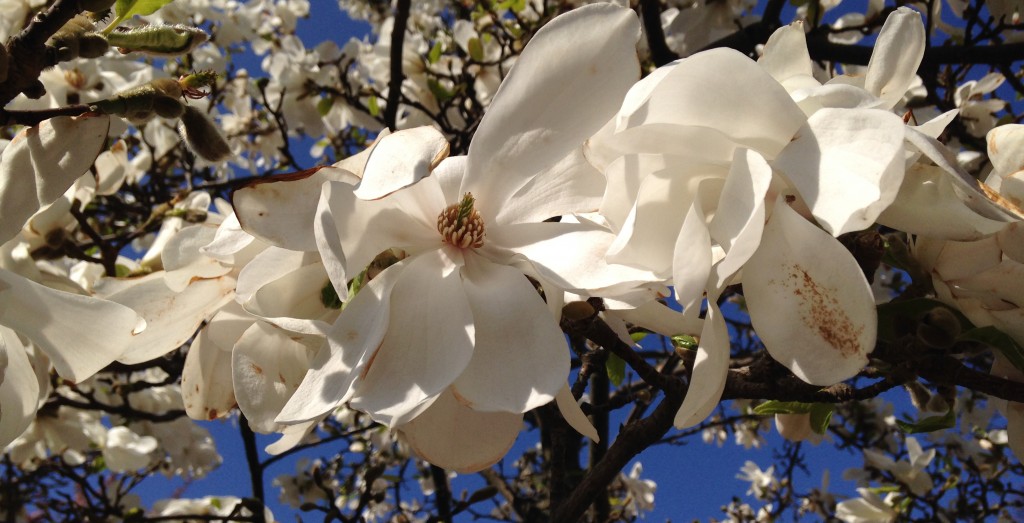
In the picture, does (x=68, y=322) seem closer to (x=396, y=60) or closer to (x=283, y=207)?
(x=283, y=207)

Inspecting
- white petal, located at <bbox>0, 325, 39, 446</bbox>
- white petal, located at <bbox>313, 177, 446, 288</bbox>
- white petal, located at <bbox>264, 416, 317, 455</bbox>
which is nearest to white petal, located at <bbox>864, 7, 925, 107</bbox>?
white petal, located at <bbox>313, 177, 446, 288</bbox>

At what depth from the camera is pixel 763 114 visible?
1.39ft

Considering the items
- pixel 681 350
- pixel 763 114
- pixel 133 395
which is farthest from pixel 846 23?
pixel 133 395

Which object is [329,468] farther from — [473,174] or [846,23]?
[473,174]

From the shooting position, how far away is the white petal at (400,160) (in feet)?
1.45

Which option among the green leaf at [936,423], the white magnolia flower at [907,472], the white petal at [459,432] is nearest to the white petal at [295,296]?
the white petal at [459,432]

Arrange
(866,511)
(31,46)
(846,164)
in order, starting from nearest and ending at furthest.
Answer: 1. (846,164)
2. (31,46)
3. (866,511)

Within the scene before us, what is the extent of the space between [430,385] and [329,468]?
3277 mm

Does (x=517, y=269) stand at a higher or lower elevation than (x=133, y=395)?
higher

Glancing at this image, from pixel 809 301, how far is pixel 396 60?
1.91 m

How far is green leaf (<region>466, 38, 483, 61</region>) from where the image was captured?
2.16 meters

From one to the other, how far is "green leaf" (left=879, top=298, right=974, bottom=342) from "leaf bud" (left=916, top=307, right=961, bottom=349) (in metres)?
0.01

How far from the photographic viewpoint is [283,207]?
0.46 meters

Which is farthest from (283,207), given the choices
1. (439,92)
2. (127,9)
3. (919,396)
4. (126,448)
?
(126,448)
